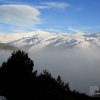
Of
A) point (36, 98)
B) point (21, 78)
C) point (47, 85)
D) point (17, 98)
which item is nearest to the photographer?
point (36, 98)

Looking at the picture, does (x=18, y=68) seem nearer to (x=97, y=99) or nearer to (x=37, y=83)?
(x=37, y=83)

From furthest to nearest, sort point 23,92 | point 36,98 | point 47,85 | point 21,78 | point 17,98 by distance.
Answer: point 47,85, point 21,78, point 23,92, point 17,98, point 36,98

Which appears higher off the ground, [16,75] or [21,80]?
[16,75]

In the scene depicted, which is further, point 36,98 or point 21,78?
point 21,78

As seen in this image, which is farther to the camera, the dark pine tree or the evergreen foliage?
the dark pine tree

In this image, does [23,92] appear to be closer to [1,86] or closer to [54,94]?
[1,86]

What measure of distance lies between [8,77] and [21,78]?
2.53 meters

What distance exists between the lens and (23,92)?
135 feet

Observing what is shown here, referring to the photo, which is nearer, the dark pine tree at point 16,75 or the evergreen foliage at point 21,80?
the evergreen foliage at point 21,80

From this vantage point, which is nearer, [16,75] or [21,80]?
[21,80]

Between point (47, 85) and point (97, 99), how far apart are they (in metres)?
10.1

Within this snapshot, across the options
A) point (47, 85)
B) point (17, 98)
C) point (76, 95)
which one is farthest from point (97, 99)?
point (17, 98)

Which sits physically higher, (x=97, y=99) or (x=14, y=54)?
(x=14, y=54)

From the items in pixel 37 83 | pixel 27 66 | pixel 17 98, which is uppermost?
pixel 27 66
